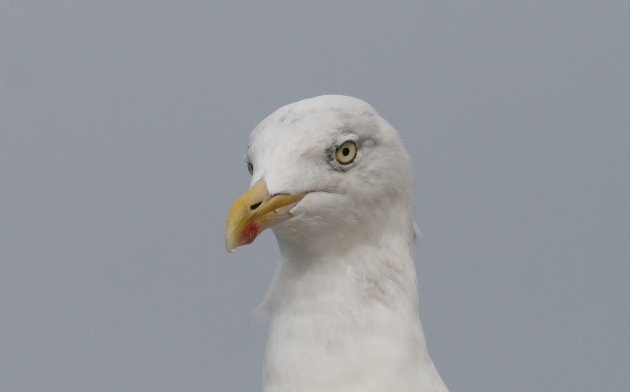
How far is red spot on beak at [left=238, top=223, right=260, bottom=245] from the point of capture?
5.25 m

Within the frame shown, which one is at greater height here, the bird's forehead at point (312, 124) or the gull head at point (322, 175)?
the bird's forehead at point (312, 124)

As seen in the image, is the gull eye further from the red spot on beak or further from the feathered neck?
the red spot on beak

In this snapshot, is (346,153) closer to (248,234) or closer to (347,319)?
(248,234)

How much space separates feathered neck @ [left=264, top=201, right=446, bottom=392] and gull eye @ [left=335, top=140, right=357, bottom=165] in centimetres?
38

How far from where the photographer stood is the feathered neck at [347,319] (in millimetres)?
5719

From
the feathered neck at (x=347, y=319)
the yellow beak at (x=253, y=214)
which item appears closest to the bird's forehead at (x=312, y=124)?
the yellow beak at (x=253, y=214)

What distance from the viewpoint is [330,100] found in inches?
224

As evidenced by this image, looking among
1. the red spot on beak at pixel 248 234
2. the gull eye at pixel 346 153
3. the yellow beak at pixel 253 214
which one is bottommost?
the red spot on beak at pixel 248 234

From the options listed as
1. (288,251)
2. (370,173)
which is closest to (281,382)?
(288,251)

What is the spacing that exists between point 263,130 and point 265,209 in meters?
0.47

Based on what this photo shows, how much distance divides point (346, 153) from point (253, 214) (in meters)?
0.59

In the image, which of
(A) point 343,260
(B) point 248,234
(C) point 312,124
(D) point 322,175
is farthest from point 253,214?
(A) point 343,260

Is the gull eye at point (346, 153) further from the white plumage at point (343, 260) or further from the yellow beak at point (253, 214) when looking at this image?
the yellow beak at point (253, 214)

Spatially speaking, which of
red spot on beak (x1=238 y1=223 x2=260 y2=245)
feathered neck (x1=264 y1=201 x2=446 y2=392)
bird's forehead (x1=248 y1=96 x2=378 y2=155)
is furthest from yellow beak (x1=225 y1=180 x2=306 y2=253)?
feathered neck (x1=264 y1=201 x2=446 y2=392)
